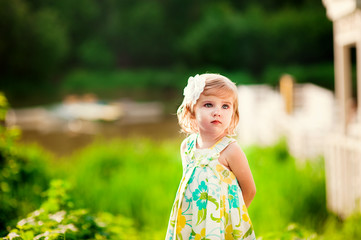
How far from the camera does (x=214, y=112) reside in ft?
4.53

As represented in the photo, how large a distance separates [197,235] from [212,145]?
0.27m

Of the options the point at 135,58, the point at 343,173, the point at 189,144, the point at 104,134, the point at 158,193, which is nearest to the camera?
the point at 189,144

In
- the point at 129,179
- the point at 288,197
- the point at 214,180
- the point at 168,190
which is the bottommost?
the point at 214,180

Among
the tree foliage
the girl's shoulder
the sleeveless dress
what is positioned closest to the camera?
the sleeveless dress

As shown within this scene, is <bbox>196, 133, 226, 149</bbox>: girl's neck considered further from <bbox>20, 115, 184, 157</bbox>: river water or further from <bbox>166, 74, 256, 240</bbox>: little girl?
<bbox>20, 115, 184, 157</bbox>: river water

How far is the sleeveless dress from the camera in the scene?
1.36m

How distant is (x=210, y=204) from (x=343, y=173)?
225cm

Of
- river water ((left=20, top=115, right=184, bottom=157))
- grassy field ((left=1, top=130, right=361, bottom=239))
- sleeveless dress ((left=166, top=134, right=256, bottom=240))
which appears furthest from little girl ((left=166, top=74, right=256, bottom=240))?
river water ((left=20, top=115, right=184, bottom=157))

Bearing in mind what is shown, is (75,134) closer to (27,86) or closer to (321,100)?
(27,86)

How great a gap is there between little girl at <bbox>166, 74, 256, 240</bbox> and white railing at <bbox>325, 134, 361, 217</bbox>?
1.91 metres

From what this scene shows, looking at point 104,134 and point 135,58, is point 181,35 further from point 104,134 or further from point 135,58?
point 104,134

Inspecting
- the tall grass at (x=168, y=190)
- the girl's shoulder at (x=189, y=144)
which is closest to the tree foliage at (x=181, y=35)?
the tall grass at (x=168, y=190)

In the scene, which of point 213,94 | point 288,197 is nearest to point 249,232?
point 213,94

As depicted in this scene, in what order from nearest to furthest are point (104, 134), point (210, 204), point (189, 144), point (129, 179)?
point (210, 204) → point (189, 144) → point (129, 179) → point (104, 134)
